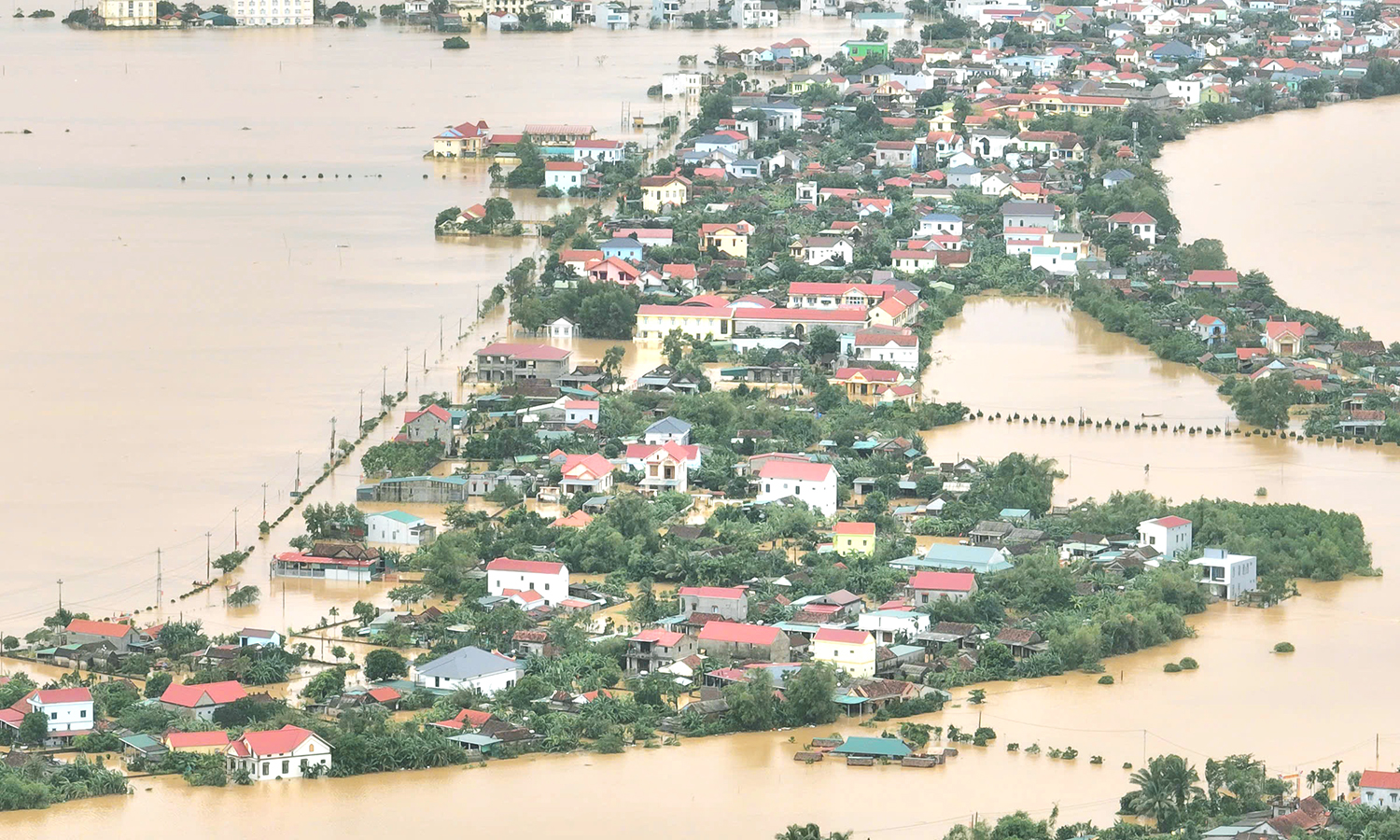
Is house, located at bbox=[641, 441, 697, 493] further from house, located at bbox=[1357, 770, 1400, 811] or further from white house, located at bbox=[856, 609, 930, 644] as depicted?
house, located at bbox=[1357, 770, 1400, 811]

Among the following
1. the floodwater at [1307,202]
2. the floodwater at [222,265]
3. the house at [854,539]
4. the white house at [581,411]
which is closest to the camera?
the house at [854,539]

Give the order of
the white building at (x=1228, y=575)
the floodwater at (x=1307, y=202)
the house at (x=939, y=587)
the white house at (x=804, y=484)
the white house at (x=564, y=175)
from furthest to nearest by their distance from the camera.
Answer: the white house at (x=564, y=175), the floodwater at (x=1307, y=202), the white house at (x=804, y=484), the white building at (x=1228, y=575), the house at (x=939, y=587)

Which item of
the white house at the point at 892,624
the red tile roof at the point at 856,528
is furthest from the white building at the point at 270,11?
the white house at the point at 892,624

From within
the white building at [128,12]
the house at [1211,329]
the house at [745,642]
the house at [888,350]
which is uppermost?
the white building at [128,12]

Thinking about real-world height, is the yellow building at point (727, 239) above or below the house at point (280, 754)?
above

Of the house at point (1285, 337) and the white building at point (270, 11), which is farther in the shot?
the white building at point (270, 11)

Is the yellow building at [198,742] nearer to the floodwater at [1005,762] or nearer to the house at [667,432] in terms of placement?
the floodwater at [1005,762]
